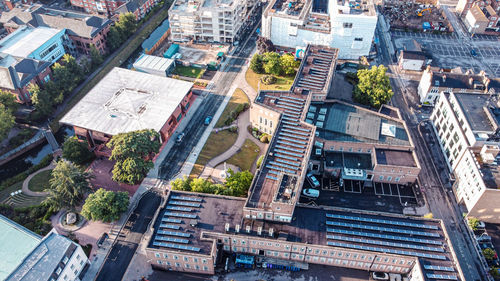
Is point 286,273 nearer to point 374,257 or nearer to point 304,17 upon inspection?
point 374,257

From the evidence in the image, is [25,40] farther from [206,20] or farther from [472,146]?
[472,146]

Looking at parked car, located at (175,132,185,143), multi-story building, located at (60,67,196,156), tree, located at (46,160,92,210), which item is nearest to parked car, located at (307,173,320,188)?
parked car, located at (175,132,185,143)

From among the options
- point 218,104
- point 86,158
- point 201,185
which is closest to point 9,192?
point 86,158

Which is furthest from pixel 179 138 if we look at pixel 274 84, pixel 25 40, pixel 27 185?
pixel 25 40

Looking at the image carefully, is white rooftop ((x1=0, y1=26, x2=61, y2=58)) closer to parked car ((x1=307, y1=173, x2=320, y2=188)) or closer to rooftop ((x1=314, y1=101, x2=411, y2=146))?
rooftop ((x1=314, y1=101, x2=411, y2=146))

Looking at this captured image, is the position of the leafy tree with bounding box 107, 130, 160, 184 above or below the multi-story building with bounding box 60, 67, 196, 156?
below

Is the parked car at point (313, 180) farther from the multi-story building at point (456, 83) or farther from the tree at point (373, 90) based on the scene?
the multi-story building at point (456, 83)

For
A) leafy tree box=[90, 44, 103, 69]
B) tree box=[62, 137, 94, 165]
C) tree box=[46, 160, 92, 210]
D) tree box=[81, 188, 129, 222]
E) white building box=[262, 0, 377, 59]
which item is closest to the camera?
tree box=[81, 188, 129, 222]
